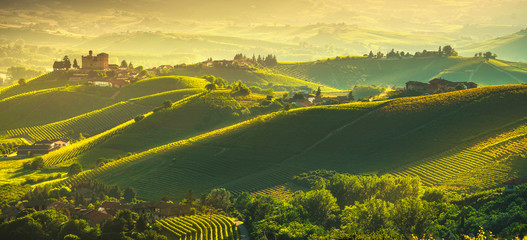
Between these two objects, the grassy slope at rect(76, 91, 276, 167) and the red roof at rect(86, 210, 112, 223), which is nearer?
the red roof at rect(86, 210, 112, 223)

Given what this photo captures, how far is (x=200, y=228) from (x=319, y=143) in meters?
53.1

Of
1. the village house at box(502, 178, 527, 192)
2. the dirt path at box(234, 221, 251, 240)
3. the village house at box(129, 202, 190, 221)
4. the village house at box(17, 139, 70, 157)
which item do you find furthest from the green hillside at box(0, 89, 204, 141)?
the village house at box(502, 178, 527, 192)

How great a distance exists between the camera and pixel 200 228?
226 ft

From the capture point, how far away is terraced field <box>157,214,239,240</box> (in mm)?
66688

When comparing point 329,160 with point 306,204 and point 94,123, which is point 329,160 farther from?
point 94,123

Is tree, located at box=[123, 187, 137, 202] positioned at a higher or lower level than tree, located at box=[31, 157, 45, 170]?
higher

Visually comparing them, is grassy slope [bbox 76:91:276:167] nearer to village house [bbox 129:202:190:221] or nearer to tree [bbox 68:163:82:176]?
tree [bbox 68:163:82:176]

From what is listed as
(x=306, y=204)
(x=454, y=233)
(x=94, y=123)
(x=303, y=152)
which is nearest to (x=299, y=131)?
(x=303, y=152)

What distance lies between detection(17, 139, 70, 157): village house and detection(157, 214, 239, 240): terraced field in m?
82.7

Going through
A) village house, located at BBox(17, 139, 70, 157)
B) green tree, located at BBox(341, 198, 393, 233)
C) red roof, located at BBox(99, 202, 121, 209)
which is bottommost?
village house, located at BBox(17, 139, 70, 157)

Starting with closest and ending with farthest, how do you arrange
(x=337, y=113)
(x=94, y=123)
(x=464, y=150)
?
1. (x=464, y=150)
2. (x=337, y=113)
3. (x=94, y=123)

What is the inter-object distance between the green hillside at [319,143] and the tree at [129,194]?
204 cm

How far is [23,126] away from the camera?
582 feet

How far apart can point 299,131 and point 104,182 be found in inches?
1825
